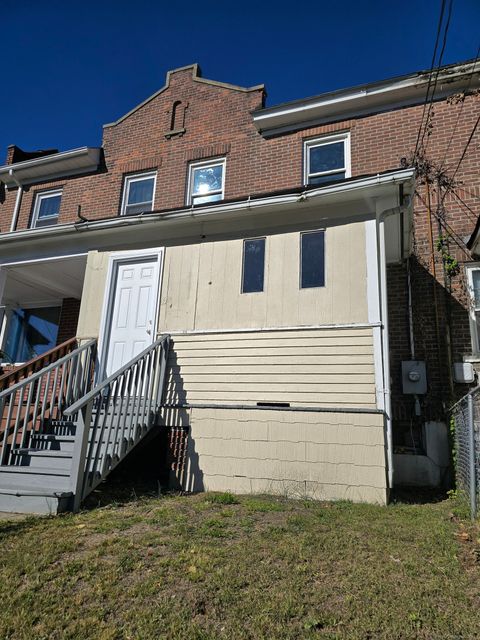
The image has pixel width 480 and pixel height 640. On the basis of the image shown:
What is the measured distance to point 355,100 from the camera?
29.7ft

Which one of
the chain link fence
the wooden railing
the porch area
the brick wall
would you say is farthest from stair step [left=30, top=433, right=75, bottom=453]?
the brick wall

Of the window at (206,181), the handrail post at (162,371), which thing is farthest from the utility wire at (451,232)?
the handrail post at (162,371)

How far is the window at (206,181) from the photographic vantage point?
10008 mm

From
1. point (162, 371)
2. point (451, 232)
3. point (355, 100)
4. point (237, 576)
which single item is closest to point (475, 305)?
point (451, 232)

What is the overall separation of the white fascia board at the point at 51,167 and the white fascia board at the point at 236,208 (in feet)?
13.7

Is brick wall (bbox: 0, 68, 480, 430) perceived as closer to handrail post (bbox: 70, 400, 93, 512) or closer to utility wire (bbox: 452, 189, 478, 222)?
utility wire (bbox: 452, 189, 478, 222)

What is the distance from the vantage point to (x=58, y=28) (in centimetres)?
911

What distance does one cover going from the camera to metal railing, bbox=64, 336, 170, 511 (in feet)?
14.6

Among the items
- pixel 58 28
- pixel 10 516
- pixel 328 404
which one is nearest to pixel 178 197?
pixel 58 28

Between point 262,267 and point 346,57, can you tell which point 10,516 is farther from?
point 346,57

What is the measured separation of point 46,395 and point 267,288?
3.45 meters

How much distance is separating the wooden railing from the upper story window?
19.7 feet

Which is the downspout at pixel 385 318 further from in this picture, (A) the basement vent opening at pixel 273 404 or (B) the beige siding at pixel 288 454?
(A) the basement vent opening at pixel 273 404

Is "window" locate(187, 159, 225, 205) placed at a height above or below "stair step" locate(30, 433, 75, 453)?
above
